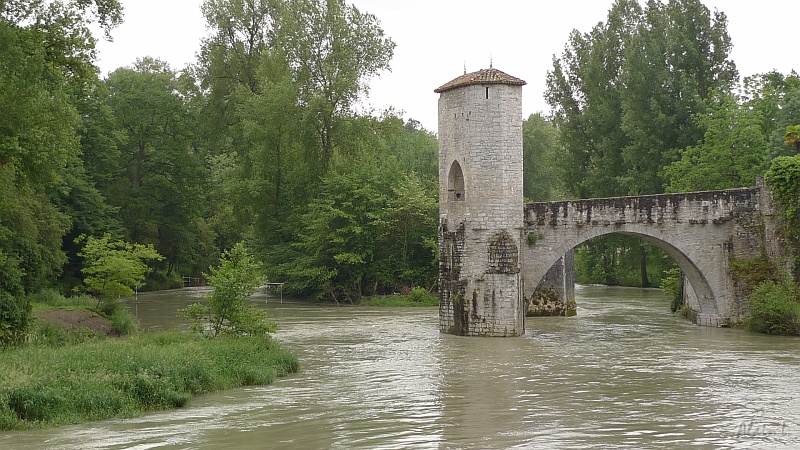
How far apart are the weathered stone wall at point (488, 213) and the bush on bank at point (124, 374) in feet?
25.1

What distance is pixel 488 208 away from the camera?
85.9 feet

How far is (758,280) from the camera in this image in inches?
1069

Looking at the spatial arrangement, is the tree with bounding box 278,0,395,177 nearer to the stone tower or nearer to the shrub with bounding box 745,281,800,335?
the stone tower

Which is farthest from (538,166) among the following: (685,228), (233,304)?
(233,304)

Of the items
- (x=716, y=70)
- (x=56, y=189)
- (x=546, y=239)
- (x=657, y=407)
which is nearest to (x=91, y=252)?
(x=56, y=189)

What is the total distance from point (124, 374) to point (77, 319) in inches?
398

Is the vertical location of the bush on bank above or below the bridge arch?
below

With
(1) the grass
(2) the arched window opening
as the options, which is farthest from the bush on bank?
(1) the grass

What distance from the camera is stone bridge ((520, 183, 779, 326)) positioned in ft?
89.8

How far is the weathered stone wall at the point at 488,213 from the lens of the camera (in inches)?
1022

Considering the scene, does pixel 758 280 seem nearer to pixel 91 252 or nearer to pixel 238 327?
pixel 238 327

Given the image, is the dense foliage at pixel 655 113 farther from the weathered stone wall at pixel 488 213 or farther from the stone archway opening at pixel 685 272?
the weathered stone wall at pixel 488 213

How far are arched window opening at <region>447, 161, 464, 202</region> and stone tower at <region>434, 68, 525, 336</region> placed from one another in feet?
1.15

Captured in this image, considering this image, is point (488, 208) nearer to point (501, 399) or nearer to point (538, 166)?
point (501, 399)
